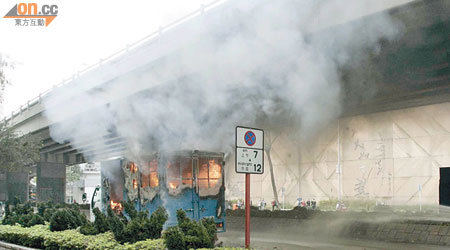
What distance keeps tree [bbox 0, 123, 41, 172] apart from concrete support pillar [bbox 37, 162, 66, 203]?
17667 mm

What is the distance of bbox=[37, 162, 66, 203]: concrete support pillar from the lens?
47750 millimetres

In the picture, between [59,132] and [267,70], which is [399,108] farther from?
[59,132]

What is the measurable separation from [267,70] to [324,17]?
275 centimetres

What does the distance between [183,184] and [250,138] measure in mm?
6367

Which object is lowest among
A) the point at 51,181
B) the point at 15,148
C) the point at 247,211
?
the point at 51,181

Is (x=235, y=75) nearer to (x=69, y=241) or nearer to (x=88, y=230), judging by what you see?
(x=88, y=230)

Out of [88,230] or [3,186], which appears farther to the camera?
[3,186]

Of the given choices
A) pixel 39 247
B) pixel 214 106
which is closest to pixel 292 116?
pixel 214 106

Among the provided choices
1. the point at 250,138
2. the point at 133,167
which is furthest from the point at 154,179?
the point at 250,138

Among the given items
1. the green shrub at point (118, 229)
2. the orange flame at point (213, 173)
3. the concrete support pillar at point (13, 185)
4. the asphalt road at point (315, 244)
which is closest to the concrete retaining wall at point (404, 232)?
the asphalt road at point (315, 244)

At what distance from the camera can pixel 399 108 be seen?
2328 centimetres

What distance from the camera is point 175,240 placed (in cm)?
717

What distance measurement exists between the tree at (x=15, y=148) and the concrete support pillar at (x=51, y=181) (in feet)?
58.0

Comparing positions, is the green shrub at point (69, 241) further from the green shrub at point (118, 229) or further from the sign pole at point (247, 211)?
the sign pole at point (247, 211)
